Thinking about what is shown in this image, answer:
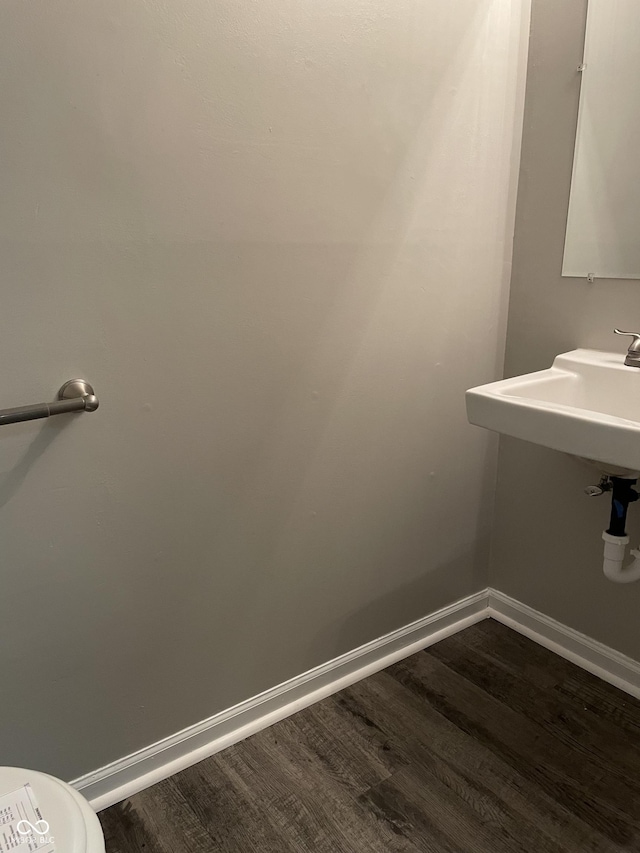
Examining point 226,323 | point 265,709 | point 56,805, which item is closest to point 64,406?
point 226,323

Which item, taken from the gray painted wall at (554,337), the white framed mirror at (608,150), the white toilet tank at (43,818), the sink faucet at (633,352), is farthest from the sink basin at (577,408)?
the white toilet tank at (43,818)

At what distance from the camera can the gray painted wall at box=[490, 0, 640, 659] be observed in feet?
5.46

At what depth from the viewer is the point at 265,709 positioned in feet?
5.51

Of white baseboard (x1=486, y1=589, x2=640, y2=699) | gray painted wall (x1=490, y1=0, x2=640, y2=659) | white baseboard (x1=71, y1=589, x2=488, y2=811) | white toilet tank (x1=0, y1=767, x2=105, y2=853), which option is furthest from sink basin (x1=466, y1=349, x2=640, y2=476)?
white toilet tank (x1=0, y1=767, x2=105, y2=853)

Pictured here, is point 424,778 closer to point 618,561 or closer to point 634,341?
point 618,561

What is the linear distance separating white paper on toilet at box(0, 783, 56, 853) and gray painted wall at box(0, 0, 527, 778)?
421 millimetres

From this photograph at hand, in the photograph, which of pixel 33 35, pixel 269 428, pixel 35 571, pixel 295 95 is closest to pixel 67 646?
pixel 35 571

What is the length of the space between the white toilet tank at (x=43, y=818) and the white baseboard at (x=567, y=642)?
1.48m

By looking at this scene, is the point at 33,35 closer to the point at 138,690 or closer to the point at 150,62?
the point at 150,62

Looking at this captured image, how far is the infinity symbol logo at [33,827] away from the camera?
83cm

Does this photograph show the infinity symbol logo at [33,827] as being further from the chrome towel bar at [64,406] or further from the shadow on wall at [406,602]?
the shadow on wall at [406,602]

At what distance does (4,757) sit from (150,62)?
137 cm

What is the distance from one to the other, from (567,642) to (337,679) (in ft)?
2.32

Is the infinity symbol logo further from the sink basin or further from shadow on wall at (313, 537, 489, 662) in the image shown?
the sink basin
